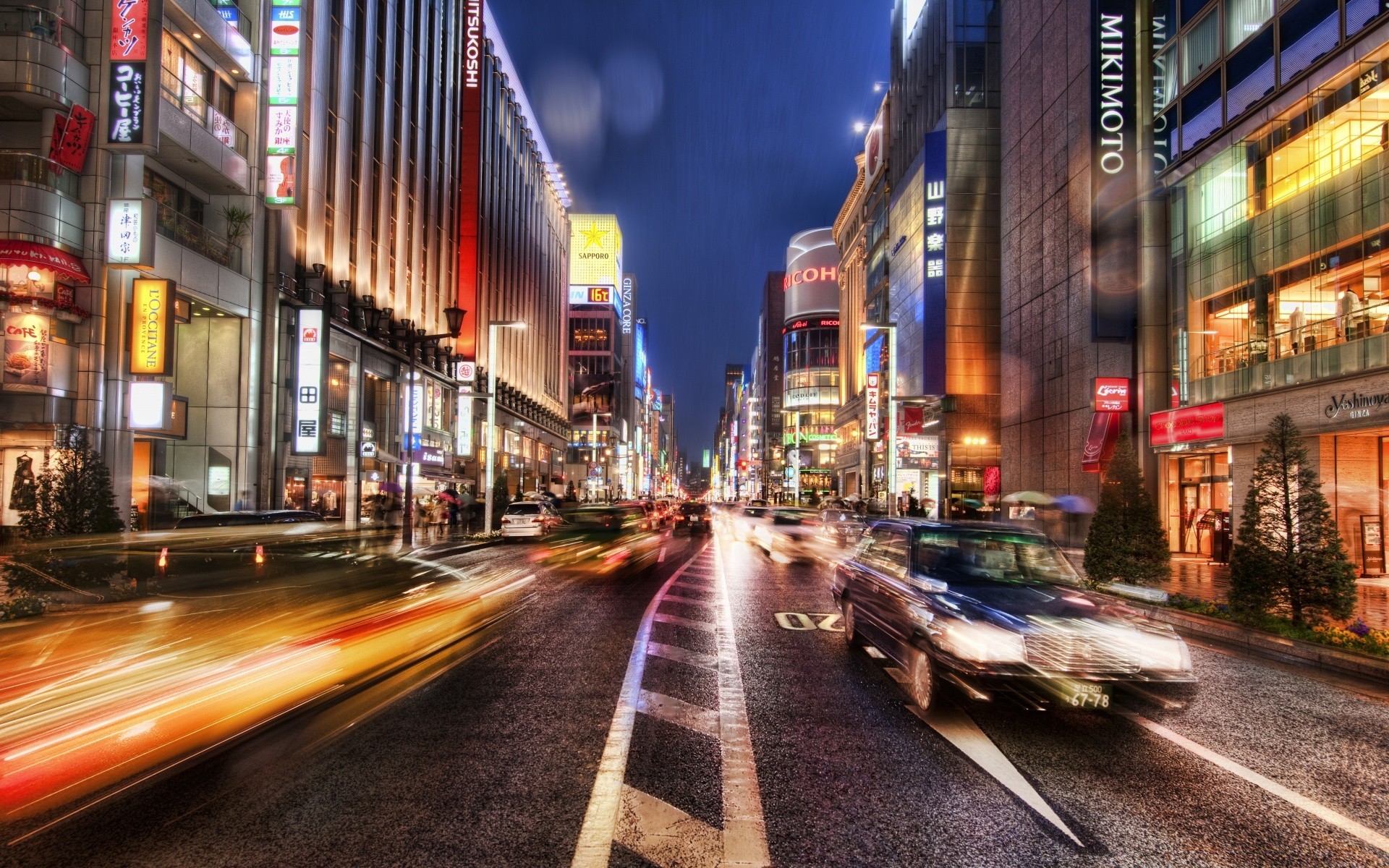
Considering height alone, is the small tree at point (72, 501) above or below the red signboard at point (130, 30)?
below

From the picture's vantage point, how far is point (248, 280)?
2914 centimetres

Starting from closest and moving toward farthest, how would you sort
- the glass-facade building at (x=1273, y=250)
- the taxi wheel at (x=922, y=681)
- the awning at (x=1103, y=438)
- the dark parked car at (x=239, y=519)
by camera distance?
the taxi wheel at (x=922, y=681), the glass-facade building at (x=1273, y=250), the dark parked car at (x=239, y=519), the awning at (x=1103, y=438)

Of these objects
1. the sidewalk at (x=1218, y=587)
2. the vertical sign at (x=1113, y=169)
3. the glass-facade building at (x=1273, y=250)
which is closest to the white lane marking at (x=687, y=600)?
the sidewalk at (x=1218, y=587)

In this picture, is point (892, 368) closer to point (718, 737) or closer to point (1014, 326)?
point (1014, 326)

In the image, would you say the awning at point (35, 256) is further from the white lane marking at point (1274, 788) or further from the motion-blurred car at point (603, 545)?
the white lane marking at point (1274, 788)

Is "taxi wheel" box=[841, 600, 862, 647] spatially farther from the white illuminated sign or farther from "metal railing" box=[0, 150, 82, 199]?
"metal railing" box=[0, 150, 82, 199]

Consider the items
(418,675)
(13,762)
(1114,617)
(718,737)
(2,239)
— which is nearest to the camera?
(13,762)

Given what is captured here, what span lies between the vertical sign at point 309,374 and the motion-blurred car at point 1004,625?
27.7m

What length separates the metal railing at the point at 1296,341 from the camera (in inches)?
668

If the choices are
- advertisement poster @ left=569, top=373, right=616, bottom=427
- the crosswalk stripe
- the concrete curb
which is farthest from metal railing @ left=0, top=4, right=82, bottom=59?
advertisement poster @ left=569, top=373, right=616, bottom=427

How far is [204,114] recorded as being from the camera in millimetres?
26766

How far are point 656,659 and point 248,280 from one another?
88.3 ft

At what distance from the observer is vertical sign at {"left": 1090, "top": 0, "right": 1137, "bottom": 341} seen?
90.9 ft

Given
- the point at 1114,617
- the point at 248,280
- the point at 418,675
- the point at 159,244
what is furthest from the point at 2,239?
the point at 1114,617
